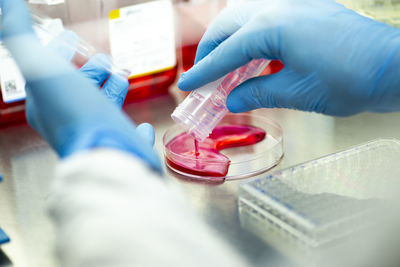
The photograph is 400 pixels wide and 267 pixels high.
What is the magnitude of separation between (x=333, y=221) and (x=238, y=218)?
0.20m

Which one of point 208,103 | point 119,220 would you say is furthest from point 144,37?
point 119,220

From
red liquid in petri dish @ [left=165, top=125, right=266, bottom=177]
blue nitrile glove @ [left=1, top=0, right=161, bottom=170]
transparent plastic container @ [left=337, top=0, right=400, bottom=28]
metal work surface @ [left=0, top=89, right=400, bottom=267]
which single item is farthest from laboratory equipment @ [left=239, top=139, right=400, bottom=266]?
transparent plastic container @ [left=337, top=0, right=400, bottom=28]

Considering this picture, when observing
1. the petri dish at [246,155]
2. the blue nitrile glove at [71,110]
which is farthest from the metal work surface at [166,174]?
the blue nitrile glove at [71,110]

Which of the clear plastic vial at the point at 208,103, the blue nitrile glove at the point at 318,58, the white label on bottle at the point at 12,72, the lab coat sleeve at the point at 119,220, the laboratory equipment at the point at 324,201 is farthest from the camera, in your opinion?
the white label on bottle at the point at 12,72

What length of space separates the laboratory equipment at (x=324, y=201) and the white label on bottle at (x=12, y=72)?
0.65 metres

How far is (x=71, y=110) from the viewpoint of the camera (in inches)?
26.2

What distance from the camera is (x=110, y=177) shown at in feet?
1.97

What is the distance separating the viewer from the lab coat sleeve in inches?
22.2

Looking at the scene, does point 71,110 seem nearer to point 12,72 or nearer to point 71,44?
point 71,44

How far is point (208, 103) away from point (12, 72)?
1.70ft

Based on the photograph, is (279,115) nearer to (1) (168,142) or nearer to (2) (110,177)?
(1) (168,142)

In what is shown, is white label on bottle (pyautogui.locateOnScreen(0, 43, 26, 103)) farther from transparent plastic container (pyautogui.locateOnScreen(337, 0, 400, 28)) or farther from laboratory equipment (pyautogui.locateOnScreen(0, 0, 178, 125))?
transparent plastic container (pyautogui.locateOnScreen(337, 0, 400, 28))

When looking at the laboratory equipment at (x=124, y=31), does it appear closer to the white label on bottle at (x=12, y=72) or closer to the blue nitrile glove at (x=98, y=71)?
the white label on bottle at (x=12, y=72)

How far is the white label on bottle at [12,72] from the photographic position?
1.24m
